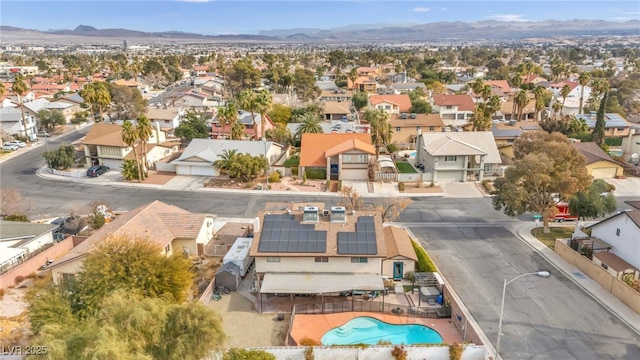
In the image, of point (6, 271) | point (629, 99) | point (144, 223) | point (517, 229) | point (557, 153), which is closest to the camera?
point (6, 271)

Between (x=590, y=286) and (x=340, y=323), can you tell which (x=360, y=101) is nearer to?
(x=590, y=286)

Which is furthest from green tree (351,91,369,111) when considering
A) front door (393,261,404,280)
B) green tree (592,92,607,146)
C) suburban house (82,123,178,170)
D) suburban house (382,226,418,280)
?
front door (393,261,404,280)

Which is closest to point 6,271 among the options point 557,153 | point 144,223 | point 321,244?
point 144,223

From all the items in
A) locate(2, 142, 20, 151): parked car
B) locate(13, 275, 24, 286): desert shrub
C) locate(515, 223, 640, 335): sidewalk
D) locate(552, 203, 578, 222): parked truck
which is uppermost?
locate(2, 142, 20, 151): parked car

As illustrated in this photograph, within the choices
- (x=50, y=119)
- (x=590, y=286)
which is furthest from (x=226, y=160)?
(x=50, y=119)

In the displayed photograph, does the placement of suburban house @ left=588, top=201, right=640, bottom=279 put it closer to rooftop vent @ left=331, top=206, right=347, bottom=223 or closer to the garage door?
rooftop vent @ left=331, top=206, right=347, bottom=223

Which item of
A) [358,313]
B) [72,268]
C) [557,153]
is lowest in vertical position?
[358,313]

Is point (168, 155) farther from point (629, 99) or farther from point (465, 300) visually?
point (629, 99)

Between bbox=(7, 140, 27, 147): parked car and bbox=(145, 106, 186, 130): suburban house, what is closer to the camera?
bbox=(7, 140, 27, 147): parked car
